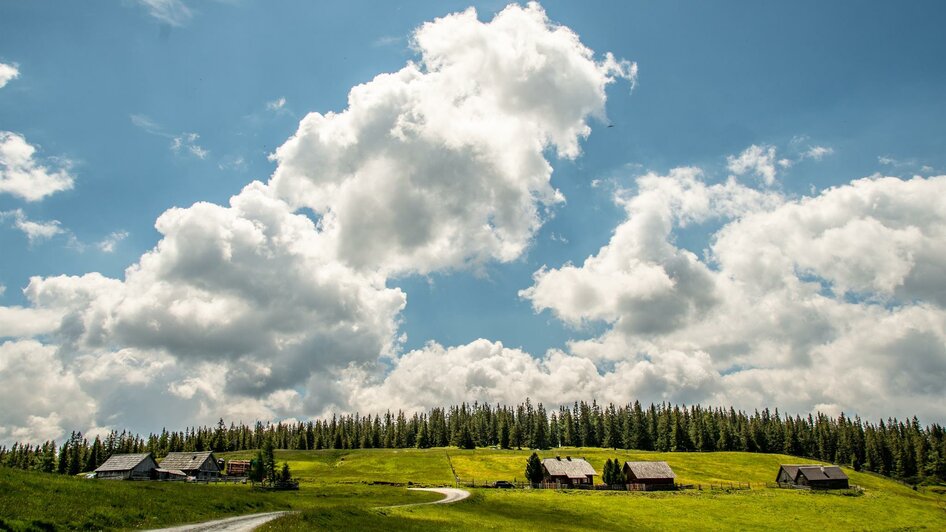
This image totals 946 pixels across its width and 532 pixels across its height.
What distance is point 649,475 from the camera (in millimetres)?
110438

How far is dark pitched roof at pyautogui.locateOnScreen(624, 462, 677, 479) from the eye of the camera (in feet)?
362

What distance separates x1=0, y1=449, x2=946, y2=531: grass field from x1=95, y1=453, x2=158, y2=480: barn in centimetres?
3555

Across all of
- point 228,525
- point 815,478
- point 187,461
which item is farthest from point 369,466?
point 228,525

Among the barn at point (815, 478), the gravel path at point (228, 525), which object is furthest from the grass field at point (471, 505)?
the barn at point (815, 478)

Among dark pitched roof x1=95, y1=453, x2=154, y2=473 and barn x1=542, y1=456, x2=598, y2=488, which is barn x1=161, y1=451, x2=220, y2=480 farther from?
barn x1=542, y1=456, x2=598, y2=488

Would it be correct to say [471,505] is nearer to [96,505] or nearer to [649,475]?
[96,505]

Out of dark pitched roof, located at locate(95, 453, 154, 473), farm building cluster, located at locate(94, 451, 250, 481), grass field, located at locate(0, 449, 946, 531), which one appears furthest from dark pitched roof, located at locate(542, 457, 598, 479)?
dark pitched roof, located at locate(95, 453, 154, 473)

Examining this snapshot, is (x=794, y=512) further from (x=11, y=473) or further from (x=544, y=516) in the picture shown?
(x=11, y=473)

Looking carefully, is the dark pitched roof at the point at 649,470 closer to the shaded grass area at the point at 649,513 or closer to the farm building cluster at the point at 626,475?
the farm building cluster at the point at 626,475

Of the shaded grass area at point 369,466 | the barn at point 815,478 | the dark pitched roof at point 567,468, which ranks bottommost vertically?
the shaded grass area at point 369,466

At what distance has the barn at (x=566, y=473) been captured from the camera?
112438 millimetres

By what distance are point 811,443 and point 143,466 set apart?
653 ft

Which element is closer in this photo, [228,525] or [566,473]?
[228,525]

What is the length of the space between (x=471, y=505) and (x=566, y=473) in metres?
52.3
